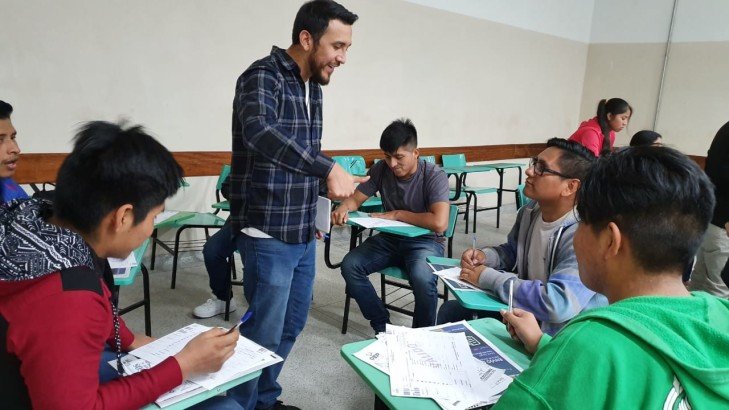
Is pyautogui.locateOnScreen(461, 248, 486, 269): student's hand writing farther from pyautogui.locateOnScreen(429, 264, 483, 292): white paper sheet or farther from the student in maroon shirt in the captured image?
the student in maroon shirt

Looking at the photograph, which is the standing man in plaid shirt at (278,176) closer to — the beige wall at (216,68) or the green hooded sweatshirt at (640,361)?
the green hooded sweatshirt at (640,361)

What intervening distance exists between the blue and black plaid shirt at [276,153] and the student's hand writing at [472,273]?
576mm

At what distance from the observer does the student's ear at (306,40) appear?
158 centimetres

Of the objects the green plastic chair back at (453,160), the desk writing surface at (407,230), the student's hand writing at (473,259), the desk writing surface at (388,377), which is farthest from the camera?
the green plastic chair back at (453,160)

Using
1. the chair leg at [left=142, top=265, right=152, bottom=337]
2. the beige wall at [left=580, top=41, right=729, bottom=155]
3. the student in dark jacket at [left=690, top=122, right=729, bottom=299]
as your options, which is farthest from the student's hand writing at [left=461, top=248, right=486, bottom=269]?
the beige wall at [left=580, top=41, right=729, bottom=155]

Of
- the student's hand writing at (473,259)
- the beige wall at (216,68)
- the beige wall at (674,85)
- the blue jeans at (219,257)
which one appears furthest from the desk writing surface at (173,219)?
the beige wall at (674,85)

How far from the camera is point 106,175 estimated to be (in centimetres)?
83

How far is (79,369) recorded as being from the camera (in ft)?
2.48

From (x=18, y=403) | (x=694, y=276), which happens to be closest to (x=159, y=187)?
(x=18, y=403)

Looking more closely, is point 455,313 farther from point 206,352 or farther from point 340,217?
point 206,352

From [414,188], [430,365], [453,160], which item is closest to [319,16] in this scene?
[430,365]

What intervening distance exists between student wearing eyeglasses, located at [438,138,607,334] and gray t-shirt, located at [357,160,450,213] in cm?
72

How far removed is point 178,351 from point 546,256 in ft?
3.90

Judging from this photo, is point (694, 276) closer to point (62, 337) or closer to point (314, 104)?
point (314, 104)
